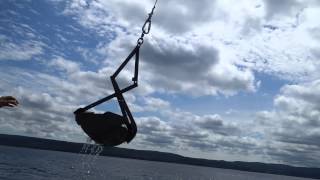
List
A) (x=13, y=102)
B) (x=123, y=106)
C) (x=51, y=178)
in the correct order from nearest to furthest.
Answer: (x=13, y=102), (x=123, y=106), (x=51, y=178)

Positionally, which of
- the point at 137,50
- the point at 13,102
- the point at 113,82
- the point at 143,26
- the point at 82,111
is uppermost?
the point at 143,26

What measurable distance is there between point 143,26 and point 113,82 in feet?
7.24

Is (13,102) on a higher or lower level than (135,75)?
lower

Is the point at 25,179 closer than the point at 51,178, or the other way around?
the point at 25,179

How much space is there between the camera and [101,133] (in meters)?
14.0

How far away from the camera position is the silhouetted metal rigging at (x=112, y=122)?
13740 millimetres

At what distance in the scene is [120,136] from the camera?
13859mm

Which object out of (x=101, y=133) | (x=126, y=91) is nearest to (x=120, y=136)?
(x=101, y=133)

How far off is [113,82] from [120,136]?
6.37 ft

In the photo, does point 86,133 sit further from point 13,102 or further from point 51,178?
point 51,178

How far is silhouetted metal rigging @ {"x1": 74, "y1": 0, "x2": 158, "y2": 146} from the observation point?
13740 mm

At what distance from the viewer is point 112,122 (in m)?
13.8

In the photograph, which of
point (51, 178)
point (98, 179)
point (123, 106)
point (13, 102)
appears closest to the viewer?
point (13, 102)

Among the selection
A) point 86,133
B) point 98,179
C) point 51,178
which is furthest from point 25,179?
point 86,133
